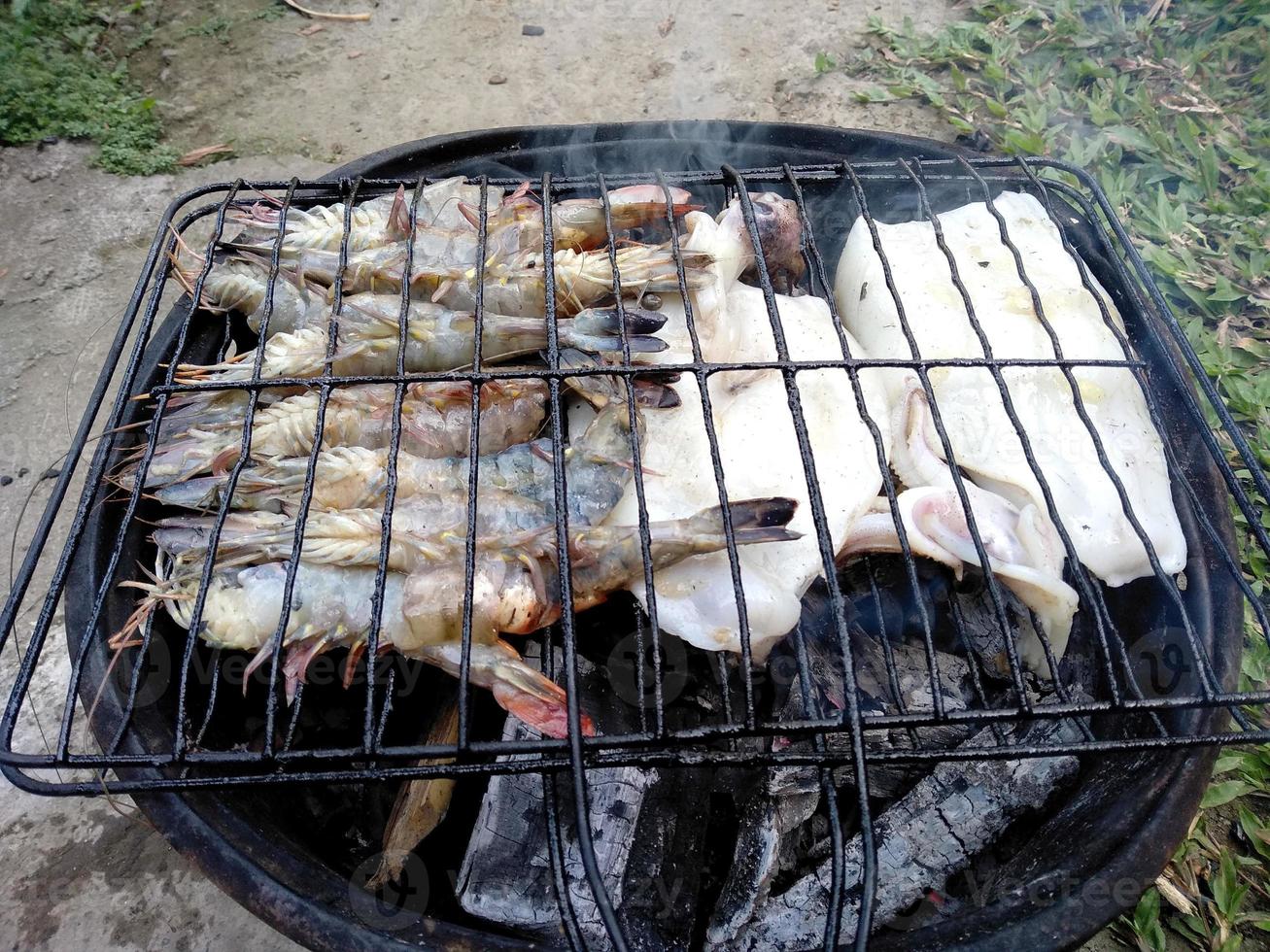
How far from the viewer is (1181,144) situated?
4629 millimetres

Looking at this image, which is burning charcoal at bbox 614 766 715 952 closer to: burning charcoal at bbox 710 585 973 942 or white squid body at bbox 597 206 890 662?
burning charcoal at bbox 710 585 973 942

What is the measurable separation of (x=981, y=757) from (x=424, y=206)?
273cm

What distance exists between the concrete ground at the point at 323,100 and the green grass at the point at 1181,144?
1.55ft

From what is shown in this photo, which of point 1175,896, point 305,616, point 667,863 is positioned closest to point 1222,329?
point 1175,896

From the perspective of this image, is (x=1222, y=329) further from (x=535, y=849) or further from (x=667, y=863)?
(x=535, y=849)

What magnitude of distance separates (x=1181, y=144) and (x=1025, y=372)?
321cm

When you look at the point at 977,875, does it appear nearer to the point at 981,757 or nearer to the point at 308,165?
the point at 981,757

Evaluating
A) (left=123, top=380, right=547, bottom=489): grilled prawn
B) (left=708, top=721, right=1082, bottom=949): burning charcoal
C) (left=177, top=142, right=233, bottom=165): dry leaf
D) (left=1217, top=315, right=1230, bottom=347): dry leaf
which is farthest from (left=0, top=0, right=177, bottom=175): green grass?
(left=1217, top=315, right=1230, bottom=347): dry leaf

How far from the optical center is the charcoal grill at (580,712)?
1.77 meters

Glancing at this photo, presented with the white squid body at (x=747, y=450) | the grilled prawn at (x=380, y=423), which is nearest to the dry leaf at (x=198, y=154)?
the grilled prawn at (x=380, y=423)

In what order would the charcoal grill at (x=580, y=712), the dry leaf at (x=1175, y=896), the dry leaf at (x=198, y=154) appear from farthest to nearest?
the dry leaf at (x=198, y=154) → the dry leaf at (x=1175, y=896) → the charcoal grill at (x=580, y=712)

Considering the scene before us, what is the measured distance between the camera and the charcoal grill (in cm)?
177

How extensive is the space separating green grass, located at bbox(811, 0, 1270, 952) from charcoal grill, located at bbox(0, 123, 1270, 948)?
0.56 metres

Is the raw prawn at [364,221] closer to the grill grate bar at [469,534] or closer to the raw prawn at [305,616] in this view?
the grill grate bar at [469,534]
